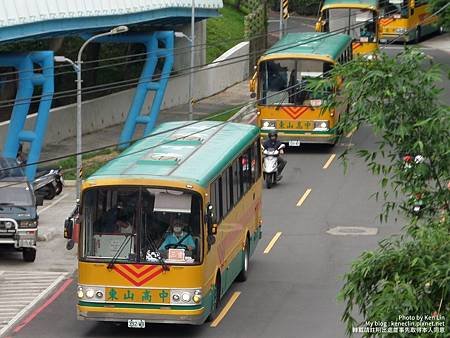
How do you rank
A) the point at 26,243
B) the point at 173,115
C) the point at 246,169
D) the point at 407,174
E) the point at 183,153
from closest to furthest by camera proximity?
the point at 407,174, the point at 183,153, the point at 246,169, the point at 26,243, the point at 173,115

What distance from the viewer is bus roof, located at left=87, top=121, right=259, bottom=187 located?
78.9ft

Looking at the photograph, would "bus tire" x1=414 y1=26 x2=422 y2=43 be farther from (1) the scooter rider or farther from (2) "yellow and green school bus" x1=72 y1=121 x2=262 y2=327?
(2) "yellow and green school bus" x1=72 y1=121 x2=262 y2=327

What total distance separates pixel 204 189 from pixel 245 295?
4230 millimetres

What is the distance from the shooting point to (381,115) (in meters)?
15.0

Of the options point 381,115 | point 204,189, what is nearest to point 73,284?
point 204,189

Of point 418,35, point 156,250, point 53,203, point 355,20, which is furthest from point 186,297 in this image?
point 418,35

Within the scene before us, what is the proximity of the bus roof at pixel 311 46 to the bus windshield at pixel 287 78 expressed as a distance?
294 mm

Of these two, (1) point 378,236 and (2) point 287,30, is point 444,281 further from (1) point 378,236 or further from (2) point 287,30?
(2) point 287,30

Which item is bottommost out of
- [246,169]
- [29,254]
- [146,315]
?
[29,254]

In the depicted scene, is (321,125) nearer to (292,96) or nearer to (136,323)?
(292,96)

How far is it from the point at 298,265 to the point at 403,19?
120 ft

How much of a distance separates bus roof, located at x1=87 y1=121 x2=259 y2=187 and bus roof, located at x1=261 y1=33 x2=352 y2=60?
1258cm

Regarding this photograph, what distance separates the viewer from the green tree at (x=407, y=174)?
13.9 meters

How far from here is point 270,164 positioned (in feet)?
126
